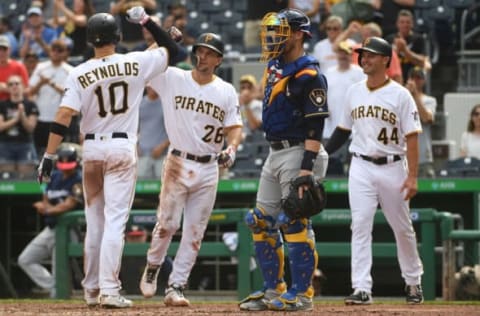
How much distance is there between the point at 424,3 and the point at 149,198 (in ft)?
13.7

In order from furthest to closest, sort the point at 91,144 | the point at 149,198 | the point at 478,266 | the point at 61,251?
the point at 149,198 < the point at 61,251 < the point at 478,266 < the point at 91,144

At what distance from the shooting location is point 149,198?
13.5 m

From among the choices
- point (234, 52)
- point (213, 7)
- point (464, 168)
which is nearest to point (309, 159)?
point (464, 168)

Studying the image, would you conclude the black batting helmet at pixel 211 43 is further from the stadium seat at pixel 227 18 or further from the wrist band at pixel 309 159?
the stadium seat at pixel 227 18

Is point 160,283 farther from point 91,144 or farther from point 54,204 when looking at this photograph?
point 91,144

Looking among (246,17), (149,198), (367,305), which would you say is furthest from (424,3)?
(367,305)

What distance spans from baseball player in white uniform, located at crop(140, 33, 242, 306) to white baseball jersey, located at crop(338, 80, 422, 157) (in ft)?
3.23

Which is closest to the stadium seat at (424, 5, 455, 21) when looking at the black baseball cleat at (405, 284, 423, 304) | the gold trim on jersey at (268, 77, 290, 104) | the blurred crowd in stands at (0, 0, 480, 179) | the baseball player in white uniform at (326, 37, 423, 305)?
the blurred crowd in stands at (0, 0, 480, 179)

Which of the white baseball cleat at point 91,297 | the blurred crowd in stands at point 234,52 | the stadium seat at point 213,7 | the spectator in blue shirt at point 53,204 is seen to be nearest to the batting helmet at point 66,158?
the spectator in blue shirt at point 53,204

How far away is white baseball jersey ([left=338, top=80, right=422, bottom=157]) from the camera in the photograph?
9.40 meters

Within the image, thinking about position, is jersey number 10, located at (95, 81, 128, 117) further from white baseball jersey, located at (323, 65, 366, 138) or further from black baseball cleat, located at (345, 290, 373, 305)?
white baseball jersey, located at (323, 65, 366, 138)

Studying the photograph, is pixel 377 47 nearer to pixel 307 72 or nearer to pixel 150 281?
pixel 307 72

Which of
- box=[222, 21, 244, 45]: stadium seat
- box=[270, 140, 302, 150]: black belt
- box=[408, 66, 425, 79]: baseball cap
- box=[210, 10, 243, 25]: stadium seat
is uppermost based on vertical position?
box=[210, 10, 243, 25]: stadium seat

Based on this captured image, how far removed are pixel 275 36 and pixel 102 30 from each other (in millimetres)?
1237
